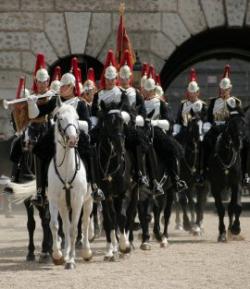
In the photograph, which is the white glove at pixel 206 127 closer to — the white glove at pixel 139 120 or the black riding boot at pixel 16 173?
the white glove at pixel 139 120

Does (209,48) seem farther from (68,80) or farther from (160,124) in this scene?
(68,80)

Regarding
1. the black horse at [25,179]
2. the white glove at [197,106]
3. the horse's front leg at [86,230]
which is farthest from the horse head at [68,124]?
the white glove at [197,106]

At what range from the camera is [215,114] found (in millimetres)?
19297

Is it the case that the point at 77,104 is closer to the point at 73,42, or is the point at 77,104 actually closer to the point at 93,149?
the point at 93,149

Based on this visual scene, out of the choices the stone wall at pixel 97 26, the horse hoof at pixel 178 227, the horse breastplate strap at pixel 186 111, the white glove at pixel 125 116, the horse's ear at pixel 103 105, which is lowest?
the horse hoof at pixel 178 227

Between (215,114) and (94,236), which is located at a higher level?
(215,114)

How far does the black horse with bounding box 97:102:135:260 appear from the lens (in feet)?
51.2

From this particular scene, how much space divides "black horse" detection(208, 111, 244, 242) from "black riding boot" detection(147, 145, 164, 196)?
126 centimetres

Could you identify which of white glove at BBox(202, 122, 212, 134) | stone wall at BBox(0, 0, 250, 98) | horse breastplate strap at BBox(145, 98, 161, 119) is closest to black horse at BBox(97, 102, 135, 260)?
horse breastplate strap at BBox(145, 98, 161, 119)

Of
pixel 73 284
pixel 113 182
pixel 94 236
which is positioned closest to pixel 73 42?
pixel 94 236

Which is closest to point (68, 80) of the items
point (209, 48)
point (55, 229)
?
point (55, 229)

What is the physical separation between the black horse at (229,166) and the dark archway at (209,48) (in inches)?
326

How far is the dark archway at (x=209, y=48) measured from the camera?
28.1m

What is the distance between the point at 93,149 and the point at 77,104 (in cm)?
59
